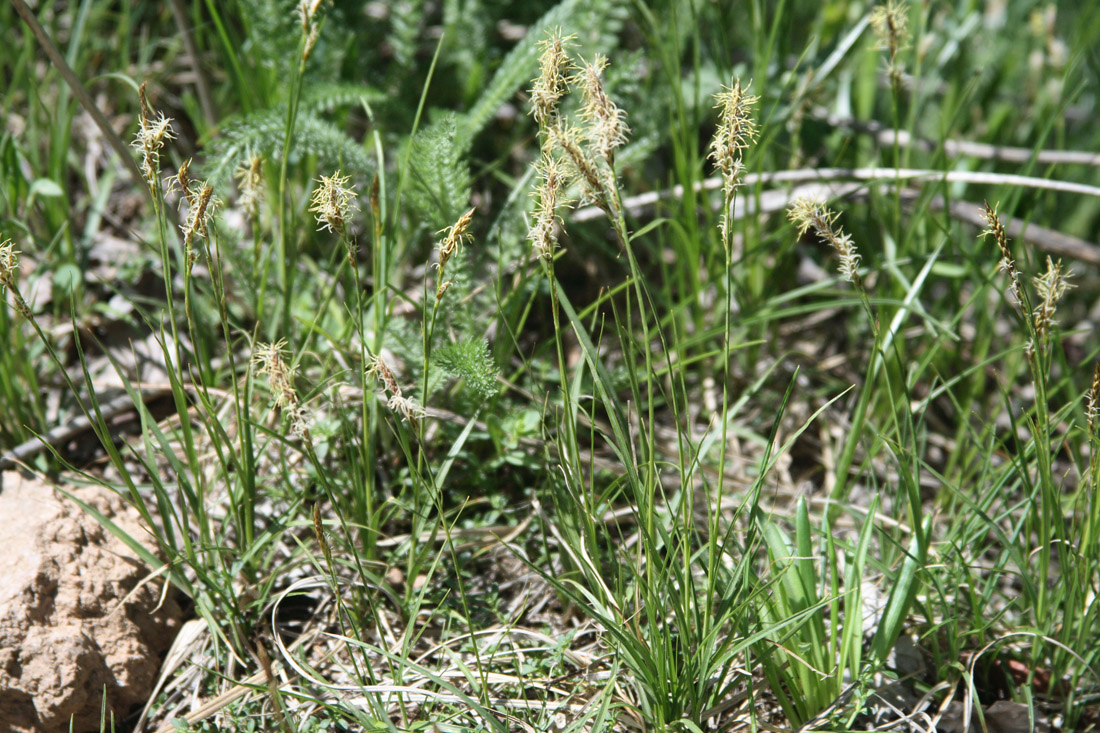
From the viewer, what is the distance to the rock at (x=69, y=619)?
52.4 inches

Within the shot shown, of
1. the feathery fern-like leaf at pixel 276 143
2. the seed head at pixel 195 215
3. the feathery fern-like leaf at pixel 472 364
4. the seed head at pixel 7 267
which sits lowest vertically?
the feathery fern-like leaf at pixel 472 364

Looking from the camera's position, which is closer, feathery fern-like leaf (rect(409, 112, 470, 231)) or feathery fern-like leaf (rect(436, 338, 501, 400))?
feathery fern-like leaf (rect(436, 338, 501, 400))

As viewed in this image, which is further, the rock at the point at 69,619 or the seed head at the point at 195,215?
the rock at the point at 69,619

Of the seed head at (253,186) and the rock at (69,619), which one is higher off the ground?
the seed head at (253,186)

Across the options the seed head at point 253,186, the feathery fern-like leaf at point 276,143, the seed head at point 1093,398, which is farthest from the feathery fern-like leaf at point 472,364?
the seed head at point 1093,398

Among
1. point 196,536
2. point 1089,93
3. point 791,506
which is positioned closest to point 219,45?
point 196,536

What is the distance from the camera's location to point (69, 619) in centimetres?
140

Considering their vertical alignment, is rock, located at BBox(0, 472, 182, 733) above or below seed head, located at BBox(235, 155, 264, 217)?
below

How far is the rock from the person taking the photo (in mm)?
1332

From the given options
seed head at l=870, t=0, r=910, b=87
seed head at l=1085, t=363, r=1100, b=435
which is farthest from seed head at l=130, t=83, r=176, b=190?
seed head at l=1085, t=363, r=1100, b=435

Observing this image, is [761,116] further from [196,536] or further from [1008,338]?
[196,536]

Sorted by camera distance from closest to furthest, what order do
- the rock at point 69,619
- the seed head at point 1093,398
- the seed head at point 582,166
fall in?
the seed head at point 582,166 < the seed head at point 1093,398 < the rock at point 69,619

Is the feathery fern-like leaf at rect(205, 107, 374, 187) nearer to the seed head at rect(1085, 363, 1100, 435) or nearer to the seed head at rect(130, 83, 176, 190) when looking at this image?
the seed head at rect(130, 83, 176, 190)

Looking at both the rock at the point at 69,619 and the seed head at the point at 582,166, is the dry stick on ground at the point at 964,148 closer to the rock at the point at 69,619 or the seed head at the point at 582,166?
the seed head at the point at 582,166
